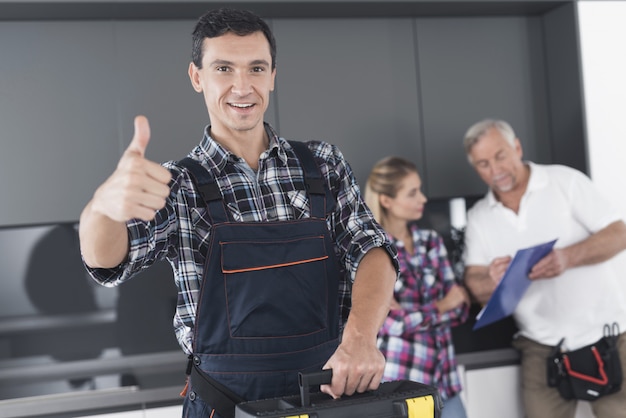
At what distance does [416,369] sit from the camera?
257cm

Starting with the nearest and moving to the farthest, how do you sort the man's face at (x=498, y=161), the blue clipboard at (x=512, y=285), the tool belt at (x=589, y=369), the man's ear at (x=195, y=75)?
the man's ear at (x=195, y=75)
the blue clipboard at (x=512, y=285)
the tool belt at (x=589, y=369)
the man's face at (x=498, y=161)

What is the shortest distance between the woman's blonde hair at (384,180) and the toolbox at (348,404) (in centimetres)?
168

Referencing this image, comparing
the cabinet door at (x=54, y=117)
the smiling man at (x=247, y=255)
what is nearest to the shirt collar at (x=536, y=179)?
the cabinet door at (x=54, y=117)

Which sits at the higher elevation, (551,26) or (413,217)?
(551,26)

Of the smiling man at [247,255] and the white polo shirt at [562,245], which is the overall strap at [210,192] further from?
the white polo shirt at [562,245]

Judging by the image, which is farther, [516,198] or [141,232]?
[516,198]

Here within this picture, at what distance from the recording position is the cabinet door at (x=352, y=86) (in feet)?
9.87

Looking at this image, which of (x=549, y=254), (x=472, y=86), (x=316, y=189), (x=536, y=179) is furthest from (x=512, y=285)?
(x=316, y=189)

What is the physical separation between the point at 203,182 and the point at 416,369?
150 centimetres

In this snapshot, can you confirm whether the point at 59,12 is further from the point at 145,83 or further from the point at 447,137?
the point at 447,137

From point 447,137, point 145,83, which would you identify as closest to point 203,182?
point 145,83

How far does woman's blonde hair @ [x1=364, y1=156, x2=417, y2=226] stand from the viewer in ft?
9.06

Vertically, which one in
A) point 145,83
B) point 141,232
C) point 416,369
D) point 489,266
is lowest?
point 416,369

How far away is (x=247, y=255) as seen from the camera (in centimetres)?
129
